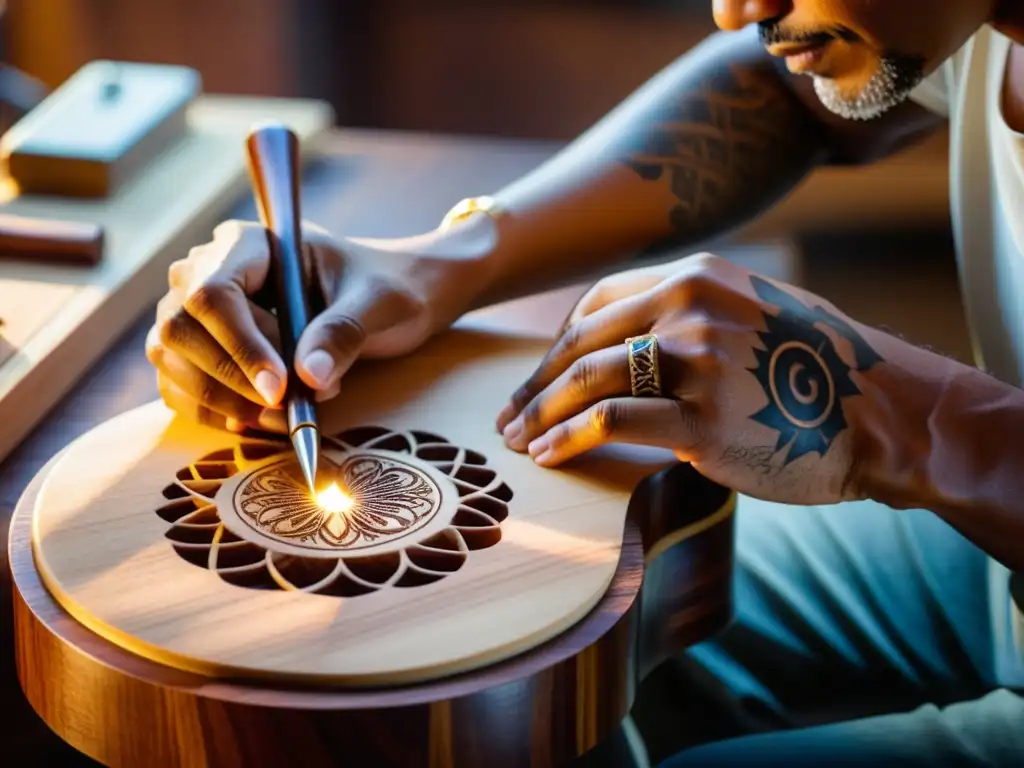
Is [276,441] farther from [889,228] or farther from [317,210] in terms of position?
[889,228]

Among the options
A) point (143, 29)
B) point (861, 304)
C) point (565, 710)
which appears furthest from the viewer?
point (143, 29)

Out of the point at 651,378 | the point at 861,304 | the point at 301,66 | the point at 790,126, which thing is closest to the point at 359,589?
the point at 651,378

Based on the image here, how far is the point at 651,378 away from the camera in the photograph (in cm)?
97

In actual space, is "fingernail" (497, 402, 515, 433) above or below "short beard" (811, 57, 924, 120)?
below

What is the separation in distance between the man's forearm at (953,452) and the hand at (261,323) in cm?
42

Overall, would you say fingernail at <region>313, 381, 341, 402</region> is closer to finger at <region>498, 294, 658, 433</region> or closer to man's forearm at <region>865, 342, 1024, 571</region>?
finger at <region>498, 294, 658, 433</region>

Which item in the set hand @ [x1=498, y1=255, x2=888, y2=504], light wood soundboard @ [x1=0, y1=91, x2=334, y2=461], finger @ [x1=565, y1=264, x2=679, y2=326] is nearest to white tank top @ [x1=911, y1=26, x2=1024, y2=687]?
hand @ [x1=498, y1=255, x2=888, y2=504]

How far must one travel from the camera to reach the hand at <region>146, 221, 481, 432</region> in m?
1.02

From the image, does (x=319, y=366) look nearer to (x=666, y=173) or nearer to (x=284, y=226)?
(x=284, y=226)

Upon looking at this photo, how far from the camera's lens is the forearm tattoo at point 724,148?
1.38 metres

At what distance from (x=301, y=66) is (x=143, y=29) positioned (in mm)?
360

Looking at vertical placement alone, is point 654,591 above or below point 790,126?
below

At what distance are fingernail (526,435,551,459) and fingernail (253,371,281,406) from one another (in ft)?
0.65

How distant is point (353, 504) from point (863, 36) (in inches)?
23.5
